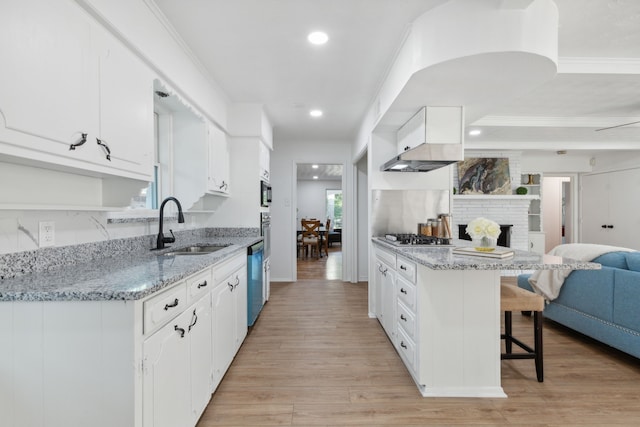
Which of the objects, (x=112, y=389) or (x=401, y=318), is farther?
(x=401, y=318)

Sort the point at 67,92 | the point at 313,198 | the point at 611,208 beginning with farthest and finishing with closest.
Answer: the point at 313,198 < the point at 611,208 < the point at 67,92

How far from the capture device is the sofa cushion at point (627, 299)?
88.9 inches

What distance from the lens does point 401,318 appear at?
239 centimetres

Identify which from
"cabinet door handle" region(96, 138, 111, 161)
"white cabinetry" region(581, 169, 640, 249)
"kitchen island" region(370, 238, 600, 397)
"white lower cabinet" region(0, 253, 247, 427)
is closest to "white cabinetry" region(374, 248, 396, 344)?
"kitchen island" region(370, 238, 600, 397)

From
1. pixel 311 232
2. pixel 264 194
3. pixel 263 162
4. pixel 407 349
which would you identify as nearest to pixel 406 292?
pixel 407 349

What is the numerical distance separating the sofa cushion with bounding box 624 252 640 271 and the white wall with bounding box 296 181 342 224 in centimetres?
910

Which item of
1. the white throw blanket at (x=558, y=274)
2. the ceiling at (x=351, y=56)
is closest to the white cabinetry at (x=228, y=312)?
the ceiling at (x=351, y=56)

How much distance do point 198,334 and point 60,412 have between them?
2.08 feet

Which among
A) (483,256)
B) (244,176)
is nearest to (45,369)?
(483,256)

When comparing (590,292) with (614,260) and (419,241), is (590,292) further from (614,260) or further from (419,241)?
(419,241)

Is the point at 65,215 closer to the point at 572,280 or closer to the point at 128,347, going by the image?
the point at 128,347

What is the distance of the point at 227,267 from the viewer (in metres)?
2.21

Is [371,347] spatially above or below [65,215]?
below

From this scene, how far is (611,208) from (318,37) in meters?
7.24
